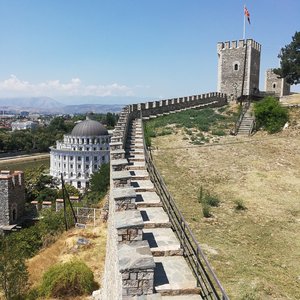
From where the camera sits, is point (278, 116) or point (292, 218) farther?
point (278, 116)

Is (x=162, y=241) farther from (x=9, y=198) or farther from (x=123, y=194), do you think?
(x=9, y=198)

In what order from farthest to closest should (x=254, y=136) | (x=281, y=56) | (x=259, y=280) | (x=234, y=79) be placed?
(x=234, y=79) < (x=281, y=56) < (x=254, y=136) < (x=259, y=280)

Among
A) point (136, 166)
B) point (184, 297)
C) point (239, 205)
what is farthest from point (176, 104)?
point (184, 297)

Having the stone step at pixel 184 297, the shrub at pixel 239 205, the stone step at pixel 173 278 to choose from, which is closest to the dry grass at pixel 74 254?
the shrub at pixel 239 205

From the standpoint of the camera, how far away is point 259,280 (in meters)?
7.02

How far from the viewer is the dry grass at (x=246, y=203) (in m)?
7.27

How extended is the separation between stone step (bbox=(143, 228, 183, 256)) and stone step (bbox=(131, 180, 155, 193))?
93.7 inches

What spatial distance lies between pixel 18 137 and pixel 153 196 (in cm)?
9866

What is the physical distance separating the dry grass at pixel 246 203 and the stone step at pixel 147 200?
1.36 meters

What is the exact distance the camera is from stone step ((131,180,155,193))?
9.73 metres

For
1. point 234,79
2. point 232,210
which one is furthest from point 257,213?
point 234,79

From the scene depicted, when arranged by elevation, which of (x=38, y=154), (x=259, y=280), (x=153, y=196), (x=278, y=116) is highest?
(x=278, y=116)

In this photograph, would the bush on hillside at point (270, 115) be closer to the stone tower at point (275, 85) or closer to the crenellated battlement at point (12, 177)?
the crenellated battlement at point (12, 177)

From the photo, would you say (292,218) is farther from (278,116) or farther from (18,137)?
(18,137)
